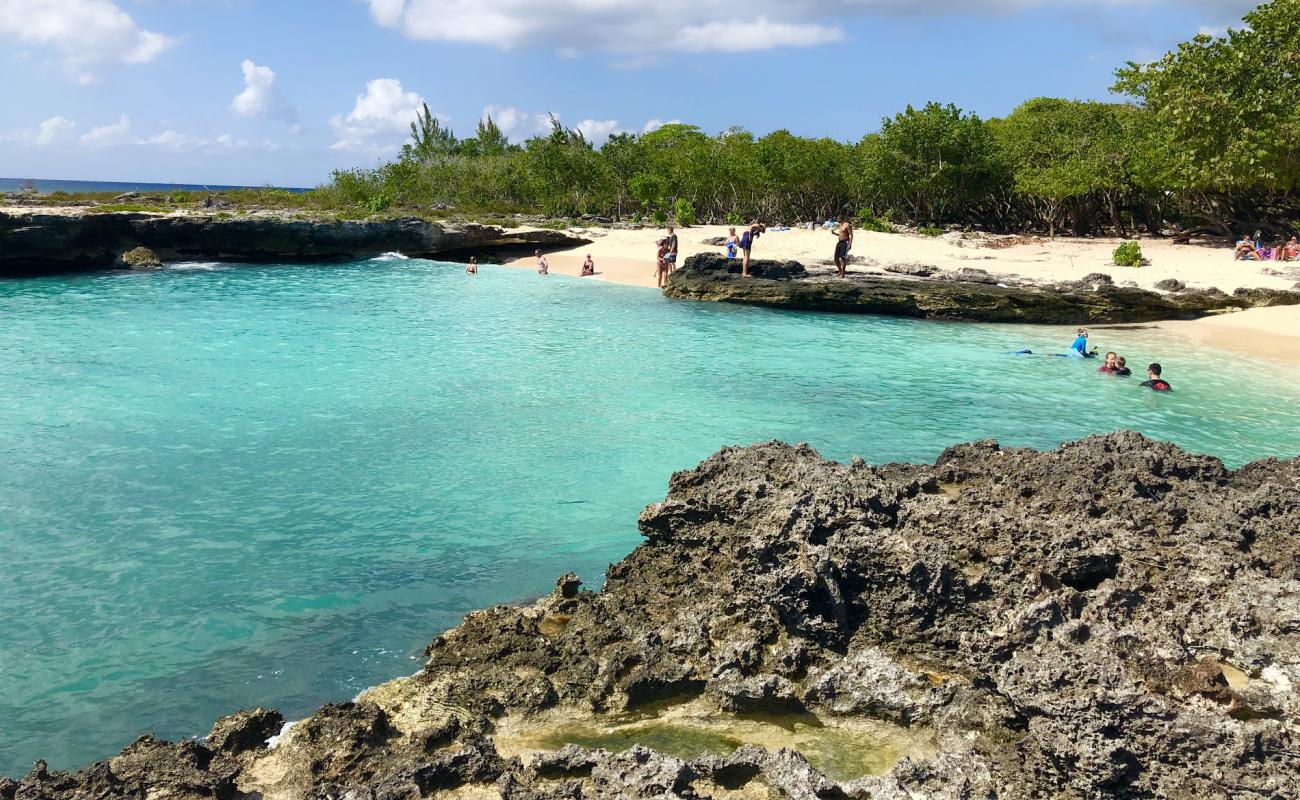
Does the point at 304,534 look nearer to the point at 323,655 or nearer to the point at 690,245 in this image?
the point at 323,655

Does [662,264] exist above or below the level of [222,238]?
below

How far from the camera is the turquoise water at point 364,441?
21.3 feet

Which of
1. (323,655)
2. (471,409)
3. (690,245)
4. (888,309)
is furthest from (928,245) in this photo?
(323,655)

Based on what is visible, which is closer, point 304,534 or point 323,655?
point 323,655

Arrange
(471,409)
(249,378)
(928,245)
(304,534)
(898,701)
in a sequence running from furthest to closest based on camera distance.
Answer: (928,245) < (249,378) < (471,409) < (304,534) < (898,701)

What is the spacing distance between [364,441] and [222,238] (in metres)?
24.4

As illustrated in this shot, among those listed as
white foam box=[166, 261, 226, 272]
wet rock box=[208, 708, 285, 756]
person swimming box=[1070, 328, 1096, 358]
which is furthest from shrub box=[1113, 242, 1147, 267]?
wet rock box=[208, 708, 285, 756]

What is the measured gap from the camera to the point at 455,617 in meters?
6.99

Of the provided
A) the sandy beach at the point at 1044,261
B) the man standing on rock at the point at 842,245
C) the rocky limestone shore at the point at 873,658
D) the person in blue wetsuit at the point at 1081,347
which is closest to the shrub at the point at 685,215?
the sandy beach at the point at 1044,261

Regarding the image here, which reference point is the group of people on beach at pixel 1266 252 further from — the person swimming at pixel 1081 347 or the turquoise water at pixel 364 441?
the person swimming at pixel 1081 347

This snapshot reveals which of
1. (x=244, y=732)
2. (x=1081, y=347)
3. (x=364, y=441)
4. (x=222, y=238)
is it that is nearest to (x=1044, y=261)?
(x=1081, y=347)

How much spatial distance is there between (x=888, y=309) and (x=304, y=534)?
1915cm

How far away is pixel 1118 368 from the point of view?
672 inches

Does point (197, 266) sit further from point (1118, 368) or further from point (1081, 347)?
point (1118, 368)
